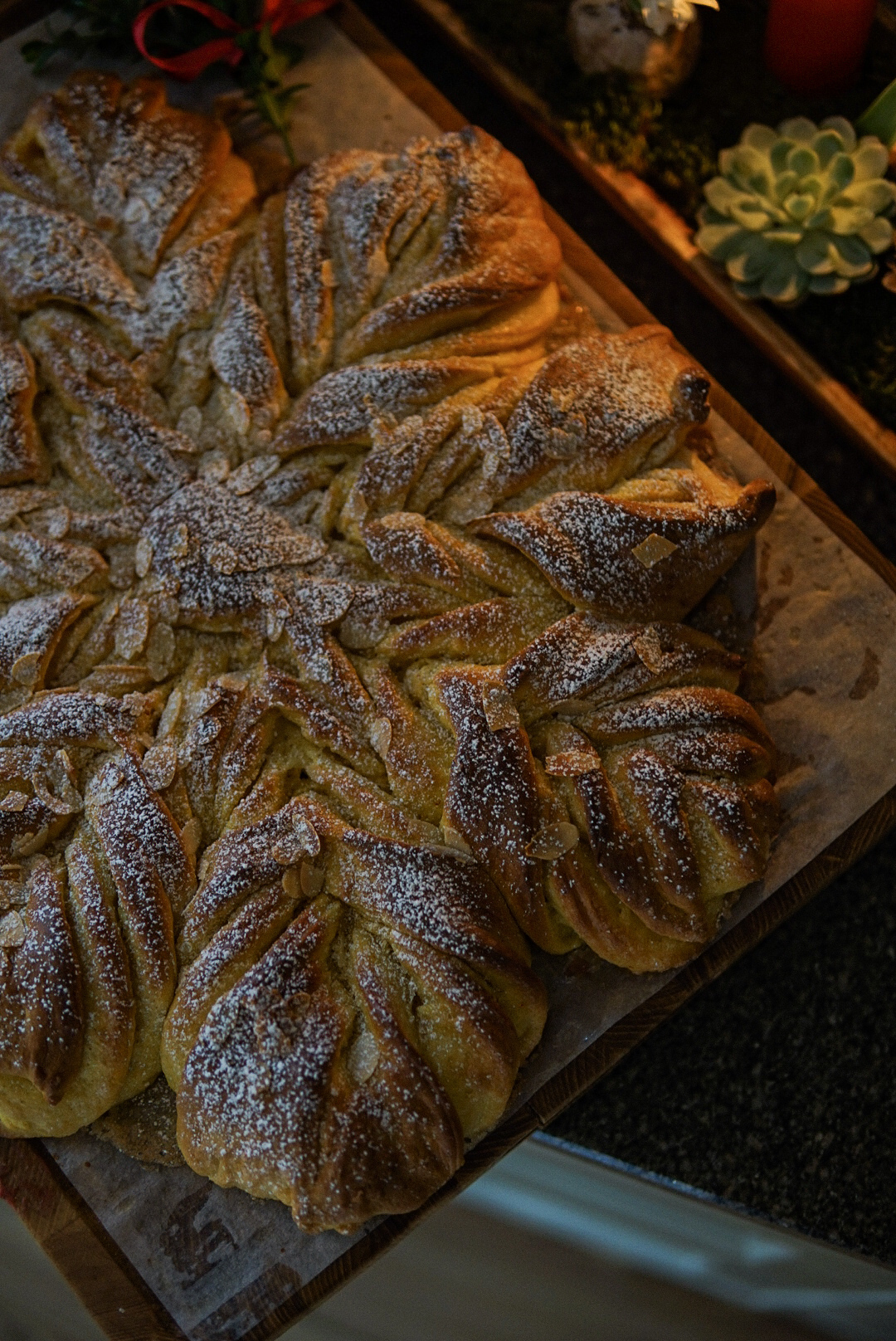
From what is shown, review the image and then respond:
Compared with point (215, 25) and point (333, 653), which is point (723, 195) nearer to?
point (215, 25)

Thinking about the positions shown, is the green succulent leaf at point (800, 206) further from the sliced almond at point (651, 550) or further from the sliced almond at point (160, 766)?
the sliced almond at point (160, 766)

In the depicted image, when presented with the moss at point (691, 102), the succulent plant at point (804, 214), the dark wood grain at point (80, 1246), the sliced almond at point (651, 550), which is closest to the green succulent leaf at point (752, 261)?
the succulent plant at point (804, 214)

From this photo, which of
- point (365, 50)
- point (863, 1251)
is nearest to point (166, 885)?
point (863, 1251)

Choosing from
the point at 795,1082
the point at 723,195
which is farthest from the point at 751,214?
the point at 795,1082

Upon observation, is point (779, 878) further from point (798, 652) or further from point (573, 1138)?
point (573, 1138)

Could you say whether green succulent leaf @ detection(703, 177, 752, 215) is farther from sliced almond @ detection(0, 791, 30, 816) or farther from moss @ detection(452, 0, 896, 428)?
sliced almond @ detection(0, 791, 30, 816)

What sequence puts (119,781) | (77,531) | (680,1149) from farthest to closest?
(680,1149) → (77,531) → (119,781)

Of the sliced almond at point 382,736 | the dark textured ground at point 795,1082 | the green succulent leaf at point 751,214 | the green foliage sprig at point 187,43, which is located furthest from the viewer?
the green foliage sprig at point 187,43
